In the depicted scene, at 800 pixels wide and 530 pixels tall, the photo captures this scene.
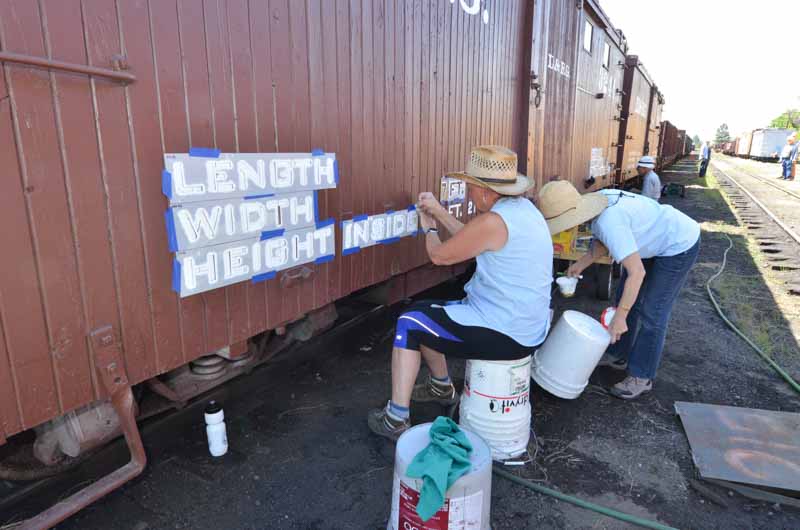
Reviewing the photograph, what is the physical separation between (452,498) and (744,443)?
198 cm

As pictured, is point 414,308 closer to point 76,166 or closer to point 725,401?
point 76,166

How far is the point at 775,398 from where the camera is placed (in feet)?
11.3

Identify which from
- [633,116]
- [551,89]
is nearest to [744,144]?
[633,116]

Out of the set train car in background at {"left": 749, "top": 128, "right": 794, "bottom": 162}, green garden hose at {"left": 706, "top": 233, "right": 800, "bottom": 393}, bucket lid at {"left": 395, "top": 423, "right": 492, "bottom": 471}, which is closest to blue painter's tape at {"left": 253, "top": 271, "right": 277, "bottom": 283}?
bucket lid at {"left": 395, "top": 423, "right": 492, "bottom": 471}

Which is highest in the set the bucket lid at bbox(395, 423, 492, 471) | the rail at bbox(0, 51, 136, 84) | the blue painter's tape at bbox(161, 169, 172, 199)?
the rail at bbox(0, 51, 136, 84)

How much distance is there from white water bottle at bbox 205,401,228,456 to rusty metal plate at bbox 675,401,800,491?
2417 millimetres

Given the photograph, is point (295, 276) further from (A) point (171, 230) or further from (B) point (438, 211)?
(B) point (438, 211)

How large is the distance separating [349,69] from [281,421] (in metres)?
2.03

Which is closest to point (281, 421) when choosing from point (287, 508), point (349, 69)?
point (287, 508)

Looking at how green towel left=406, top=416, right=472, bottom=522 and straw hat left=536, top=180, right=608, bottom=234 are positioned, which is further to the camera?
straw hat left=536, top=180, right=608, bottom=234

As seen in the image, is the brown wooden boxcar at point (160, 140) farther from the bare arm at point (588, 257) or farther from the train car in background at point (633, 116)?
the train car in background at point (633, 116)

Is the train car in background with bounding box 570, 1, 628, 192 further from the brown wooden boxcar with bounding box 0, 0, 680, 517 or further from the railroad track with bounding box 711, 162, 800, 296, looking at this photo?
the brown wooden boxcar with bounding box 0, 0, 680, 517

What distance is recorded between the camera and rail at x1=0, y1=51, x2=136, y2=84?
1.43 meters

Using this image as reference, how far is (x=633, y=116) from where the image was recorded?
37.5 ft
